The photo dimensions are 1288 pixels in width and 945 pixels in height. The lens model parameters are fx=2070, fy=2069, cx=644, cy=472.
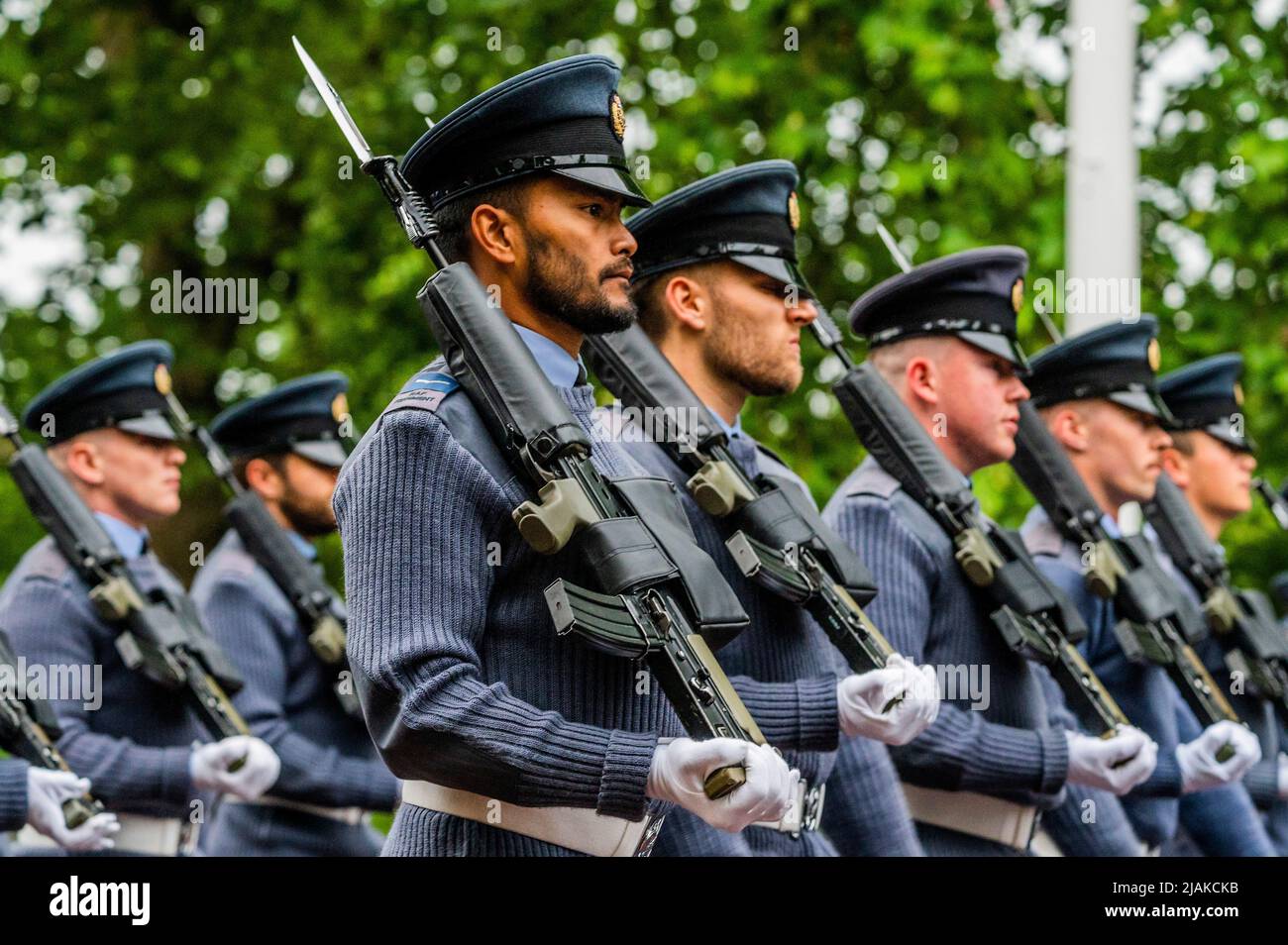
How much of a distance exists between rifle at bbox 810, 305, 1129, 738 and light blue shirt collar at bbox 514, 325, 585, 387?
5.21 feet

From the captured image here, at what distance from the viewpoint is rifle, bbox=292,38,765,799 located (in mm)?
3066

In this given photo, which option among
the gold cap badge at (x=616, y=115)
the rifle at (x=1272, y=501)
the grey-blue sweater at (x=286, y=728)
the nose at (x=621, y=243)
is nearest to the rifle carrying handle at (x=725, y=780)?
the nose at (x=621, y=243)

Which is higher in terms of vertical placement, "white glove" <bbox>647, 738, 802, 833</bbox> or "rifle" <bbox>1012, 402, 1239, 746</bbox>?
"rifle" <bbox>1012, 402, 1239, 746</bbox>

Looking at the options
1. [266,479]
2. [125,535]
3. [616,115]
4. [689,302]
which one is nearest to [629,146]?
[266,479]

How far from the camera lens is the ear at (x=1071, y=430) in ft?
20.1

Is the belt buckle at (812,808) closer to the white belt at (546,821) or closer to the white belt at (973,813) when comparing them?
the white belt at (973,813)

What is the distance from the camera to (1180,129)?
29.4ft

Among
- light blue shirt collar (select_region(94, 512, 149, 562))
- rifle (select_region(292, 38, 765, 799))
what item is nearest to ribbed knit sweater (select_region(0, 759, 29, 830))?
light blue shirt collar (select_region(94, 512, 149, 562))

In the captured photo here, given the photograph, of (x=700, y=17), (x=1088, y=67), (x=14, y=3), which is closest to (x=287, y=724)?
(x=1088, y=67)

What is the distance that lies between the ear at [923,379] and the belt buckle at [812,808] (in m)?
1.33

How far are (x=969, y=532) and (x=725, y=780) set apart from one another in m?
1.97

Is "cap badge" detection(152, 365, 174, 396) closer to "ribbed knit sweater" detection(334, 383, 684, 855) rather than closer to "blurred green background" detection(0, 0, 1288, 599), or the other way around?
"blurred green background" detection(0, 0, 1288, 599)

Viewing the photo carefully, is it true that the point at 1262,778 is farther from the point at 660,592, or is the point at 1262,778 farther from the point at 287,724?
the point at 660,592

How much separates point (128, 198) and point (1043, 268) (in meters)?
4.64
